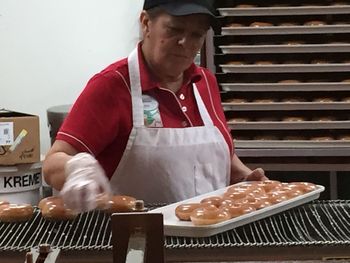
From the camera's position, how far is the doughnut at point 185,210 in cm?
139

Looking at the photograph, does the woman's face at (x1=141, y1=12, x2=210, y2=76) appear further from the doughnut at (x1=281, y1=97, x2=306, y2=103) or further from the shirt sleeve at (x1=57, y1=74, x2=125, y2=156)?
the doughnut at (x1=281, y1=97, x2=306, y2=103)

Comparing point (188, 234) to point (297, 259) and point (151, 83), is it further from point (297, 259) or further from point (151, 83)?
point (151, 83)

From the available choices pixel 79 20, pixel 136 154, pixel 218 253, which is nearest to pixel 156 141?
pixel 136 154

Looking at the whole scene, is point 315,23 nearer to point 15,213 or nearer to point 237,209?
point 237,209

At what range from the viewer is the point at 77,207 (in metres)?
1.20

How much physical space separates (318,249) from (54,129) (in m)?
2.12

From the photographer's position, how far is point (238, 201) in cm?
155

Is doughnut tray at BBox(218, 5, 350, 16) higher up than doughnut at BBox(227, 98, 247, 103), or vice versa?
Answer: doughnut tray at BBox(218, 5, 350, 16)

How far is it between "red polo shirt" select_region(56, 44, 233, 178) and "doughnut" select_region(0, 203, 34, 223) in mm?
256

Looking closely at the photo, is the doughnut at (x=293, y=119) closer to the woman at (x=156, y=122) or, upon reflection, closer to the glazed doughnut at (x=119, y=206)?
the woman at (x=156, y=122)

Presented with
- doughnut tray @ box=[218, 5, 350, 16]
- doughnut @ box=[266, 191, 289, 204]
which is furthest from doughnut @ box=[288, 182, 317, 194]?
doughnut tray @ box=[218, 5, 350, 16]

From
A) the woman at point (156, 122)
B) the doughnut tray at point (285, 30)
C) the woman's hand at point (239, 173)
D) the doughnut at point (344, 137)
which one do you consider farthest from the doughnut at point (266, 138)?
the woman at point (156, 122)

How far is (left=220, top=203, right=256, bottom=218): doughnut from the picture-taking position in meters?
1.42

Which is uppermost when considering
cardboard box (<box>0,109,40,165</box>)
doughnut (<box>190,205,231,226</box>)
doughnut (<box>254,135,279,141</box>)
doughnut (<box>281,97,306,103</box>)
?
doughnut (<box>281,97,306,103</box>)
